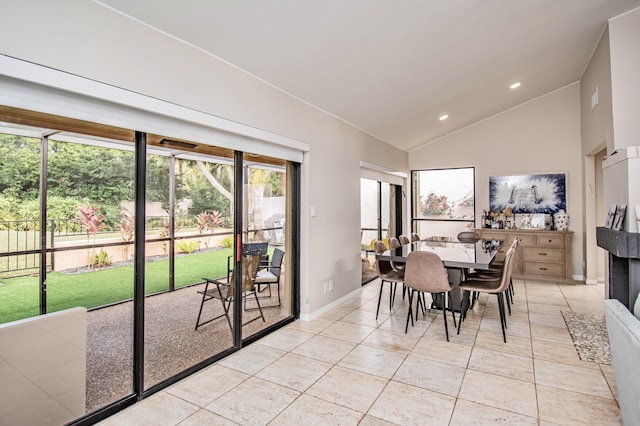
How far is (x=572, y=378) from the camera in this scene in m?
2.71

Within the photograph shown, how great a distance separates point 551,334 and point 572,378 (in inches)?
41.2

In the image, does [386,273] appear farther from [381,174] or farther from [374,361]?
[381,174]

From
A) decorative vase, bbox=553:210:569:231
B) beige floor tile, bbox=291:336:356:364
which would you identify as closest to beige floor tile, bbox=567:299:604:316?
decorative vase, bbox=553:210:569:231

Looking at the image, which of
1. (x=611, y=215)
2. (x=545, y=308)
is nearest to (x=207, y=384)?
(x=611, y=215)

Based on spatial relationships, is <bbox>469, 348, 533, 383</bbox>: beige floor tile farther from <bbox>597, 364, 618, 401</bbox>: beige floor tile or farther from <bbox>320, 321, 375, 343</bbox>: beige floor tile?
<bbox>320, 321, 375, 343</bbox>: beige floor tile

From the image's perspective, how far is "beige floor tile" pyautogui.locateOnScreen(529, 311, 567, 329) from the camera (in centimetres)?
396

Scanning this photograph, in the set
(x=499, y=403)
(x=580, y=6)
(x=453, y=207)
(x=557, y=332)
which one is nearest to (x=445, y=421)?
(x=499, y=403)

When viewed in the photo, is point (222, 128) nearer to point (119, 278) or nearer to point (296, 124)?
point (296, 124)

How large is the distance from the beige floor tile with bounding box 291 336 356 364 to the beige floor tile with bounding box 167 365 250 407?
0.66 metres

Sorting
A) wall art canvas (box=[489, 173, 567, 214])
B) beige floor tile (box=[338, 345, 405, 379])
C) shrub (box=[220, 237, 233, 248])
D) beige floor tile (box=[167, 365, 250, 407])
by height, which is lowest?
beige floor tile (box=[167, 365, 250, 407])

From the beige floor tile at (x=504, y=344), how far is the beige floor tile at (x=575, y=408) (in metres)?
0.70

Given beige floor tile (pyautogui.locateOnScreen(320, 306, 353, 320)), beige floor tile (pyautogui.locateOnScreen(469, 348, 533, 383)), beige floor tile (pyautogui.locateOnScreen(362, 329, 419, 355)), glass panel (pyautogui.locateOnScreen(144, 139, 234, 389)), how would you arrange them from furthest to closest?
beige floor tile (pyautogui.locateOnScreen(320, 306, 353, 320)) → beige floor tile (pyautogui.locateOnScreen(362, 329, 419, 355)) → beige floor tile (pyautogui.locateOnScreen(469, 348, 533, 383)) → glass panel (pyautogui.locateOnScreen(144, 139, 234, 389))

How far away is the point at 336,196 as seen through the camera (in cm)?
470

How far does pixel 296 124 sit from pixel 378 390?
2.79 m
